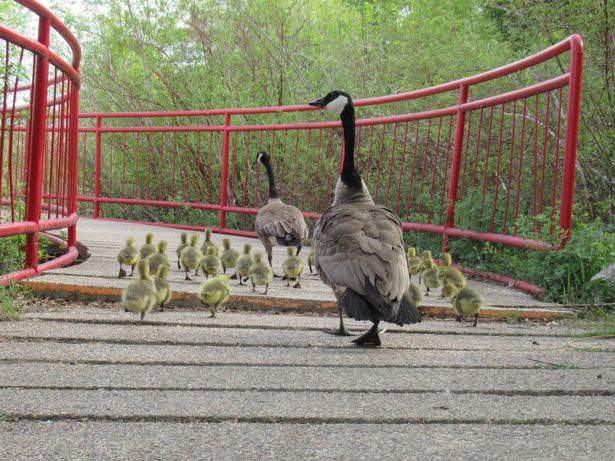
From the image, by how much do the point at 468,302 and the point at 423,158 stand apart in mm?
5047

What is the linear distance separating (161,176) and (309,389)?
12138 millimetres

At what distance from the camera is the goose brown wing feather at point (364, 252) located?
12.6 ft

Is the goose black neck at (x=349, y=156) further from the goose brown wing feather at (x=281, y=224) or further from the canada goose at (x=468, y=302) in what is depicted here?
the goose brown wing feather at (x=281, y=224)

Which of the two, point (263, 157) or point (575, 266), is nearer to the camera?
point (575, 266)

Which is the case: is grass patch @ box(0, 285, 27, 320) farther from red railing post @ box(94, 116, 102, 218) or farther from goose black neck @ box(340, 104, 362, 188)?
red railing post @ box(94, 116, 102, 218)

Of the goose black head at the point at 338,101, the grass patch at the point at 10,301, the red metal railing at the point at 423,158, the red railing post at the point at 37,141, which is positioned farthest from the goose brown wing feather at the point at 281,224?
the grass patch at the point at 10,301

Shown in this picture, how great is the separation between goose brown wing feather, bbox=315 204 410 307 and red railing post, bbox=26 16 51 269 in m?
2.00

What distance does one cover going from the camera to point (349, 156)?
5.48 m

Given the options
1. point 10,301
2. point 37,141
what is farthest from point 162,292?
point 37,141

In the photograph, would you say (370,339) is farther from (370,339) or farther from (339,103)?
(339,103)

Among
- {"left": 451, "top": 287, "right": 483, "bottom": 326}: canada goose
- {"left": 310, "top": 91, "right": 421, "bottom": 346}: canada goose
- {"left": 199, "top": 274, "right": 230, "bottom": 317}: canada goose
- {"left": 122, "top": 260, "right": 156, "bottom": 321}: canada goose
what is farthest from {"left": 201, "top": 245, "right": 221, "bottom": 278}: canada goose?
{"left": 451, "top": 287, "right": 483, "bottom": 326}: canada goose

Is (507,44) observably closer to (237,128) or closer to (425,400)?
(237,128)

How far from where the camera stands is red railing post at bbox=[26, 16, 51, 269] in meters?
5.08

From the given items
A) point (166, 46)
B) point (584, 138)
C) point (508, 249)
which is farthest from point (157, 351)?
point (166, 46)
